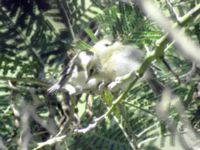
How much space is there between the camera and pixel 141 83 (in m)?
1.23

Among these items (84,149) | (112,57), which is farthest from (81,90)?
(84,149)

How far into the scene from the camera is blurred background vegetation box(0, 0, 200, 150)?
3.59 feet

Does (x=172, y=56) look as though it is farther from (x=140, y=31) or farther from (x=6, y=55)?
(x=6, y=55)

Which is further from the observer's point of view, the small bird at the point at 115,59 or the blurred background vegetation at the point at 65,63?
the blurred background vegetation at the point at 65,63

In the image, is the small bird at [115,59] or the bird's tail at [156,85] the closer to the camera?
the small bird at [115,59]

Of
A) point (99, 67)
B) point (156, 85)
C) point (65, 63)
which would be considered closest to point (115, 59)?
point (99, 67)

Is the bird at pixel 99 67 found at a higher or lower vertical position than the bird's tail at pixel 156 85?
higher

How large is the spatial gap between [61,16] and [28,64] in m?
0.13

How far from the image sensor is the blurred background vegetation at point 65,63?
1.09 meters

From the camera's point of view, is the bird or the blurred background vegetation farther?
the blurred background vegetation

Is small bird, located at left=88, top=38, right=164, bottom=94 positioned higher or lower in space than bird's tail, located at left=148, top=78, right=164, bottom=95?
higher

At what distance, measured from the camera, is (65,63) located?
1.19m

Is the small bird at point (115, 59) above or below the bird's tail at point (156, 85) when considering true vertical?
above

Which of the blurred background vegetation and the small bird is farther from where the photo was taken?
the blurred background vegetation
